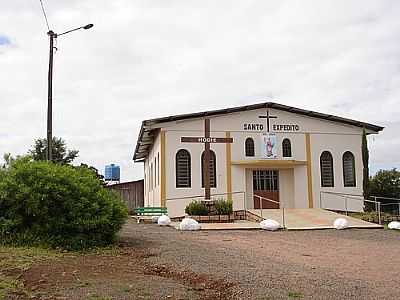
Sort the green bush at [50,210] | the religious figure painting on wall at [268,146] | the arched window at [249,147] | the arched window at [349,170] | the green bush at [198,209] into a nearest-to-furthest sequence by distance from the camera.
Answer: the green bush at [50,210], the green bush at [198,209], the religious figure painting on wall at [268,146], the arched window at [249,147], the arched window at [349,170]

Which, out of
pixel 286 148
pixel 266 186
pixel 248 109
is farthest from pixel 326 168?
pixel 248 109

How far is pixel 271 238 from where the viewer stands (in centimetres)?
1731

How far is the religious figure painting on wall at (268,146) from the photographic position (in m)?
28.4

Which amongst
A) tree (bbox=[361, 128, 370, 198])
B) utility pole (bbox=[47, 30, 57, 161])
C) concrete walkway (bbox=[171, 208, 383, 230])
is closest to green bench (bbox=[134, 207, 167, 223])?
concrete walkway (bbox=[171, 208, 383, 230])

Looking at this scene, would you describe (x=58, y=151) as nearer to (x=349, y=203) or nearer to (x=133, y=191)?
(x=133, y=191)

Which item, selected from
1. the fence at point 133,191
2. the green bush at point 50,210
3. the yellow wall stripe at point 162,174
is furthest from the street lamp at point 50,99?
the fence at point 133,191

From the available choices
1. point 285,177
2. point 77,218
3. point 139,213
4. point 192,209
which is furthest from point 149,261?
point 285,177

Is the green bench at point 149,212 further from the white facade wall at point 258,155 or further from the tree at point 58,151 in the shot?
the tree at point 58,151

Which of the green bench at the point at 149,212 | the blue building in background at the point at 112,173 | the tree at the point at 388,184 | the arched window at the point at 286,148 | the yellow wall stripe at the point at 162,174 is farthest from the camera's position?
the blue building in background at the point at 112,173

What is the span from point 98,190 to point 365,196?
57.7 feet

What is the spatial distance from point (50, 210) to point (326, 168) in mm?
18643

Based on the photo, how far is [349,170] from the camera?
30016 millimetres

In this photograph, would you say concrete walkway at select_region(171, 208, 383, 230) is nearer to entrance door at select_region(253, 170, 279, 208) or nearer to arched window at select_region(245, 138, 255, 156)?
entrance door at select_region(253, 170, 279, 208)

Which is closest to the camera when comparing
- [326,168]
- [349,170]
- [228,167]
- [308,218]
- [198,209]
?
[198,209]
